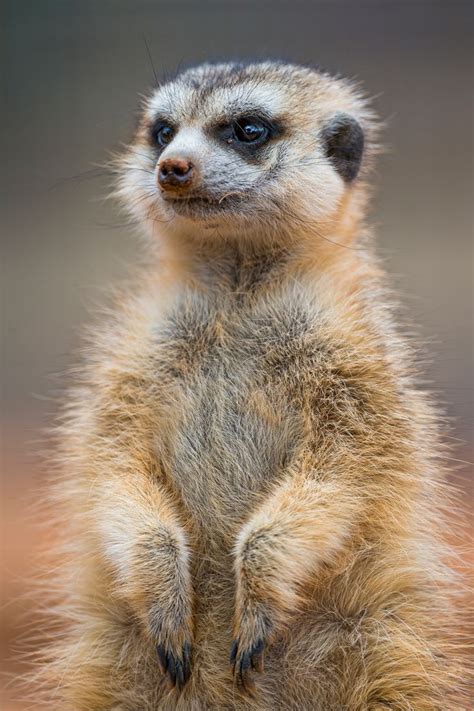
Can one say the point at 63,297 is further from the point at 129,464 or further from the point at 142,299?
the point at 129,464

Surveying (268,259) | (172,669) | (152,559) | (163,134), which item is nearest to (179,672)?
(172,669)

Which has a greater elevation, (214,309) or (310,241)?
(310,241)

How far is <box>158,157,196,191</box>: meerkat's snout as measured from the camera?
2248mm

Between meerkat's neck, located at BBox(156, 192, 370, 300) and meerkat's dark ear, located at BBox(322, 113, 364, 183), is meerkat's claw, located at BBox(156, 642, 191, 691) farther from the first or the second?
meerkat's dark ear, located at BBox(322, 113, 364, 183)

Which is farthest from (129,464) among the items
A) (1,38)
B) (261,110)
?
(1,38)

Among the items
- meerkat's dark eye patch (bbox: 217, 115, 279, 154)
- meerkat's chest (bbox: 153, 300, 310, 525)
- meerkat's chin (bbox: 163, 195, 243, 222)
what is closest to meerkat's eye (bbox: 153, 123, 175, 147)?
meerkat's dark eye patch (bbox: 217, 115, 279, 154)

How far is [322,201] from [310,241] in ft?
0.35

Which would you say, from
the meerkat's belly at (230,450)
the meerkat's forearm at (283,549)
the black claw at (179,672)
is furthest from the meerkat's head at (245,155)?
the black claw at (179,672)

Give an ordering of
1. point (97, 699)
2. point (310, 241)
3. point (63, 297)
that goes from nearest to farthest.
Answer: point (97, 699)
point (310, 241)
point (63, 297)

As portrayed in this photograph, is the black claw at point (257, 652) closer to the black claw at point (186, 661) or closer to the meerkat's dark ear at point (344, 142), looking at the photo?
the black claw at point (186, 661)

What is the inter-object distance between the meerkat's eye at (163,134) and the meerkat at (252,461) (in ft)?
0.07

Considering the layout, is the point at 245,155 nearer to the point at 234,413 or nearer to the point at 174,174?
the point at 174,174

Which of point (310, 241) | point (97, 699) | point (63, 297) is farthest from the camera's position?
point (63, 297)

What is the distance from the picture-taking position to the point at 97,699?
2279 millimetres
